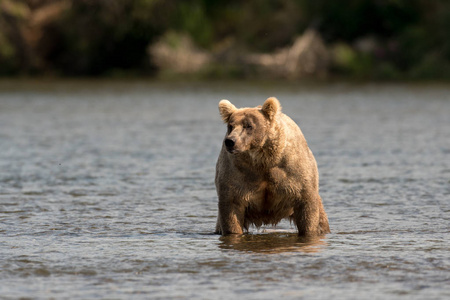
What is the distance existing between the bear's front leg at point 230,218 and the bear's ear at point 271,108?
3.08 ft

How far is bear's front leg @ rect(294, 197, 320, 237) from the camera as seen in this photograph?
8867 mm

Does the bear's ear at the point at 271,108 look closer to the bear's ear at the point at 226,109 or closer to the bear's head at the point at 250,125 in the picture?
the bear's head at the point at 250,125

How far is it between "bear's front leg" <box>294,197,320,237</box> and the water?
7.2 inches

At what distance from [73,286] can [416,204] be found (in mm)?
5492

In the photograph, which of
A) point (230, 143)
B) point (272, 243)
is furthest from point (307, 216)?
point (230, 143)

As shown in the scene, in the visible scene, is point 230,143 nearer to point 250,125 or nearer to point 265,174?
point 250,125

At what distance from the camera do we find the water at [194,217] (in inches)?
283

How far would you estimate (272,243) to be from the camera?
903cm

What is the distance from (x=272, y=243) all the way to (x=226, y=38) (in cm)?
4519


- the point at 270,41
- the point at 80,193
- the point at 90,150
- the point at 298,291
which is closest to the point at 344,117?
the point at 90,150

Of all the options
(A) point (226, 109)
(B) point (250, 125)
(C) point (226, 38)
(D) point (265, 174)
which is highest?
(C) point (226, 38)

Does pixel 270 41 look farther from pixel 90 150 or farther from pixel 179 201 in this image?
pixel 179 201

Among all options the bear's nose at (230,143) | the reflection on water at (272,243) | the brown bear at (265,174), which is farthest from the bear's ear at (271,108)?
the reflection on water at (272,243)

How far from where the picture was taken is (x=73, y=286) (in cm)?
710
